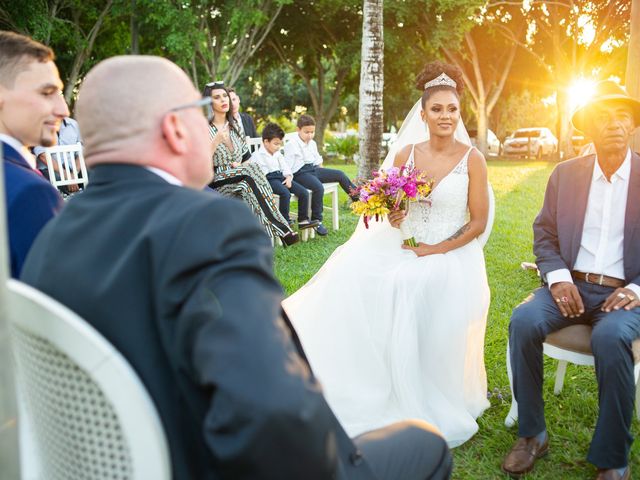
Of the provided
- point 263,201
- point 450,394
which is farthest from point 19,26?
point 450,394

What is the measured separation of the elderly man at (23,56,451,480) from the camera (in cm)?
121

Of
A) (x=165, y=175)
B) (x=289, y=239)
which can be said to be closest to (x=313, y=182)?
(x=289, y=239)

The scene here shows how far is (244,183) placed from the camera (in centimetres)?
852

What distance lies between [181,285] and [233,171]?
7284 millimetres

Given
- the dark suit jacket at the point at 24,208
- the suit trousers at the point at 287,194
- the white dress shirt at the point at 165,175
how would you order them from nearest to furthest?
the white dress shirt at the point at 165,175 < the dark suit jacket at the point at 24,208 < the suit trousers at the point at 287,194

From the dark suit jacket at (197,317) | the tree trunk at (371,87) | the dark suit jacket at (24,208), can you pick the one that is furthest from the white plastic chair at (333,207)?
the dark suit jacket at (197,317)

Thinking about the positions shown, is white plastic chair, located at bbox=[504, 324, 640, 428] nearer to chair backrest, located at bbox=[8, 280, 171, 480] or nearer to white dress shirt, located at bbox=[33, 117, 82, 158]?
chair backrest, located at bbox=[8, 280, 171, 480]

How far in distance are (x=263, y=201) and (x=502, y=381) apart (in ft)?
16.6

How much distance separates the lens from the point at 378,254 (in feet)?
14.7

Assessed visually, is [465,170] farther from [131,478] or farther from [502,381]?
[131,478]

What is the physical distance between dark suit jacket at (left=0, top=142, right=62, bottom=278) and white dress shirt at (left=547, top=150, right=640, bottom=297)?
2.89m

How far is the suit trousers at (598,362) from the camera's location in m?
3.04

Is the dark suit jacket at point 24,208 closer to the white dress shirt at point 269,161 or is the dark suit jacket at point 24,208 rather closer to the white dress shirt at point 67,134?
the white dress shirt at point 67,134

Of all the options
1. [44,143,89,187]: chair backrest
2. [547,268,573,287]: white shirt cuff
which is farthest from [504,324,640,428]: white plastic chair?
[44,143,89,187]: chair backrest
